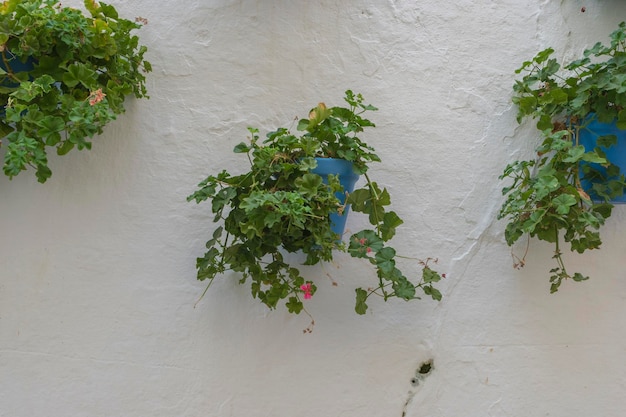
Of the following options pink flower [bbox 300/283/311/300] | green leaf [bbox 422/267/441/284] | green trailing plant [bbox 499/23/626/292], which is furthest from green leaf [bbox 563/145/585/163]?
pink flower [bbox 300/283/311/300]

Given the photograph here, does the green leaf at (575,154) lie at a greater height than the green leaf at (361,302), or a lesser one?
greater

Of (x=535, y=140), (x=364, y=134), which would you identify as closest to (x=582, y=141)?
(x=535, y=140)

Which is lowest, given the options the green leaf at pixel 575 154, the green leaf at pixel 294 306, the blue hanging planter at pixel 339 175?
the green leaf at pixel 294 306

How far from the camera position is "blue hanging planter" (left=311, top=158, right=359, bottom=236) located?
1.48 m

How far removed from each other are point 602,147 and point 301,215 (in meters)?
0.81

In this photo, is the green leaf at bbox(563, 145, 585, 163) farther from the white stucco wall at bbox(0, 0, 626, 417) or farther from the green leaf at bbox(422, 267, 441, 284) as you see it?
the green leaf at bbox(422, 267, 441, 284)

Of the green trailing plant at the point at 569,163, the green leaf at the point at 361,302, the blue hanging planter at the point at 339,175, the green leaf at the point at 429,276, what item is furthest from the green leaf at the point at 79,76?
the green trailing plant at the point at 569,163

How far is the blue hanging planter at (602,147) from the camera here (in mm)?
1558

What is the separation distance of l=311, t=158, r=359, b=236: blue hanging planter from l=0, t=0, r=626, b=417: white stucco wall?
0.18m

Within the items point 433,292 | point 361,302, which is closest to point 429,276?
point 433,292

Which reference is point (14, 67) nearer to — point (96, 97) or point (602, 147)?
point (96, 97)

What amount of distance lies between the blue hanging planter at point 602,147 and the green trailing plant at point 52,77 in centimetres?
120

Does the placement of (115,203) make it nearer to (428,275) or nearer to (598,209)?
(428,275)

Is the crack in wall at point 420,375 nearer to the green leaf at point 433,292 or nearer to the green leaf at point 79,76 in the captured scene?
the green leaf at point 433,292
